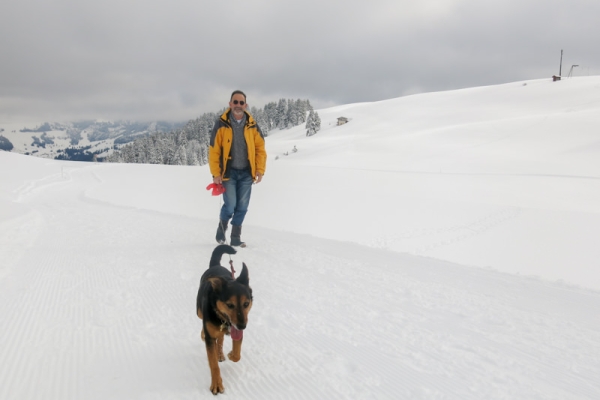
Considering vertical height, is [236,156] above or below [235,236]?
above

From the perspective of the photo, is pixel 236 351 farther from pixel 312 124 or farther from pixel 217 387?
pixel 312 124

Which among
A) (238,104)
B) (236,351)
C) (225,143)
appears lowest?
(236,351)

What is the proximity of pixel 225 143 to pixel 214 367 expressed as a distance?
14.2 feet

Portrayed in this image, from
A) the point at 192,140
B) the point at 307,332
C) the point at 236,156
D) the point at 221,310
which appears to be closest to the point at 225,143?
the point at 236,156

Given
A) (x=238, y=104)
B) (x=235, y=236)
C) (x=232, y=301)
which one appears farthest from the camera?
(x=235, y=236)

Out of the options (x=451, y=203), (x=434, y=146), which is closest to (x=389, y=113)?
(x=434, y=146)

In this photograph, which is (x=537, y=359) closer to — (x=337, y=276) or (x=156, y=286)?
(x=337, y=276)

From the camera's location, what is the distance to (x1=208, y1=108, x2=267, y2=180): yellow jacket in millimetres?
→ 6249

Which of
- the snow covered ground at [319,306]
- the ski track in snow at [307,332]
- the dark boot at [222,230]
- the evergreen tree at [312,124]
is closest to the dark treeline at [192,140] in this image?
the evergreen tree at [312,124]

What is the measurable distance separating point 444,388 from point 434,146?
41283mm

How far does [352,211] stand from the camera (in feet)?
39.3

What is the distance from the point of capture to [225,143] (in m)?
6.23

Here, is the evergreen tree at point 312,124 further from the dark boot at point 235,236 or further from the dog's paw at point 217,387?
the dog's paw at point 217,387

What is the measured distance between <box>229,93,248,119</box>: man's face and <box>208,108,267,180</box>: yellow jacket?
133 mm
